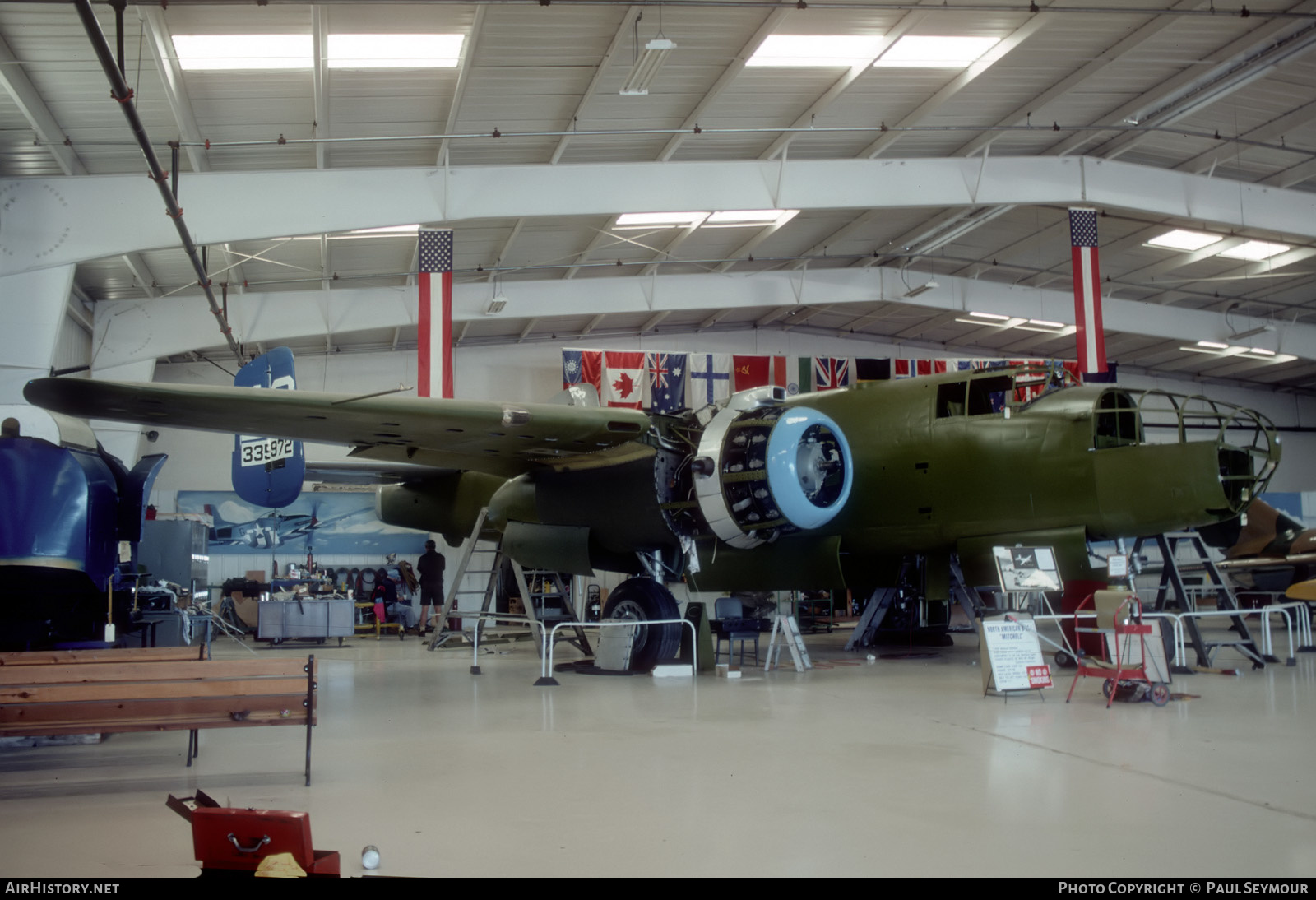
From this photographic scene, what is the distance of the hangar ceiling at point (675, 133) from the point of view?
13.0 metres

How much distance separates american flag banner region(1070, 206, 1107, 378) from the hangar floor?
11.2 meters

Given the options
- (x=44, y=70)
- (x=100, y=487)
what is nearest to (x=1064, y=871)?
(x=100, y=487)

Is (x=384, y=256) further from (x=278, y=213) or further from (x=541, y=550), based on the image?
(x=541, y=550)

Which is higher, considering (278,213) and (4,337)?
(278,213)

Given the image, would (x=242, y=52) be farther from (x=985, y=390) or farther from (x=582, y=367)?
(x=582, y=367)

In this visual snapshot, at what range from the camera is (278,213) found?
15180mm

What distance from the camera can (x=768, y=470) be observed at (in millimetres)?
9727

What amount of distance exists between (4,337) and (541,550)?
321 inches

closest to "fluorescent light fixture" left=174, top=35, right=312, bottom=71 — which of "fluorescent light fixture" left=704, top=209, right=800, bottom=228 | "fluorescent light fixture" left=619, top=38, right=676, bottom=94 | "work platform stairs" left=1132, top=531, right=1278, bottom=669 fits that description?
"fluorescent light fixture" left=619, top=38, right=676, bottom=94

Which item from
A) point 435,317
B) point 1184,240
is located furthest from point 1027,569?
point 1184,240

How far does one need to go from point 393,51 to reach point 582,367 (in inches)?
548

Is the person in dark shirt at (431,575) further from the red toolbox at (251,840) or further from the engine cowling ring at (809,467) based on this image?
the red toolbox at (251,840)

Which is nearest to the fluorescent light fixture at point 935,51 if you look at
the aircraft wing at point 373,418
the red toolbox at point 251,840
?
the aircraft wing at point 373,418

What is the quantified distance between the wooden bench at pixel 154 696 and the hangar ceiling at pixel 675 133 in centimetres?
875
